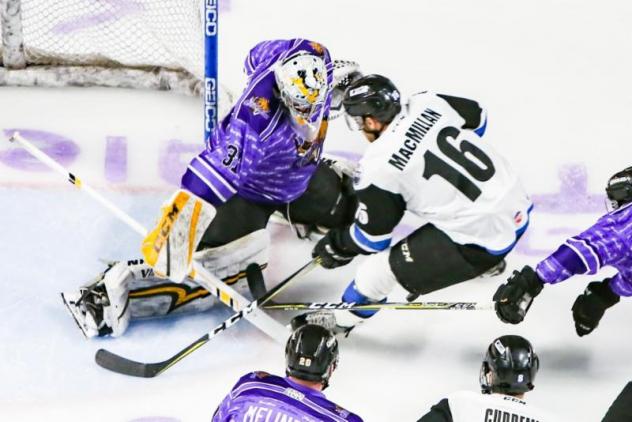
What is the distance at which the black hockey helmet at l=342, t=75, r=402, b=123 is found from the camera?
4059 millimetres

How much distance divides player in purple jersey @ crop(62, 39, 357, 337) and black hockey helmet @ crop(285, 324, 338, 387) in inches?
32.1

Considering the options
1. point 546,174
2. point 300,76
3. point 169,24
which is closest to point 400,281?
point 300,76

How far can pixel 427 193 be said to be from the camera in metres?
4.10

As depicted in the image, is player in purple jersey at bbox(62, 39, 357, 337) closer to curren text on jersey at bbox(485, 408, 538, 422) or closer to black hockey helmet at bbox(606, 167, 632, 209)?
black hockey helmet at bbox(606, 167, 632, 209)

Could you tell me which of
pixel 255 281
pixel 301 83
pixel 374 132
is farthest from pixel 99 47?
pixel 374 132

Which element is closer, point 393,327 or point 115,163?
point 393,327

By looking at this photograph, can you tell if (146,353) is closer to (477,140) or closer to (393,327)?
(393,327)

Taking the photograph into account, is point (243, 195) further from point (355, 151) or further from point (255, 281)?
point (355, 151)

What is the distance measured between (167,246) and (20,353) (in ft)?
2.13

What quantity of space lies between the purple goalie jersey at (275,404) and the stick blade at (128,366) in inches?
34.4

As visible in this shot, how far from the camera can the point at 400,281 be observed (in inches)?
170

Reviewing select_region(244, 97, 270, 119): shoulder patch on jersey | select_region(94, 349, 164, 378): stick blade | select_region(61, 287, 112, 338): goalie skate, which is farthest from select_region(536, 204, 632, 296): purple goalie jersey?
select_region(61, 287, 112, 338): goalie skate

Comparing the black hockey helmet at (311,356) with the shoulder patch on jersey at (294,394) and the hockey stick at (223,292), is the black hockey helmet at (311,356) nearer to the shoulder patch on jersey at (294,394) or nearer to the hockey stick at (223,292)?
the shoulder patch on jersey at (294,394)

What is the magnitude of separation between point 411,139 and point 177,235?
2.59ft
